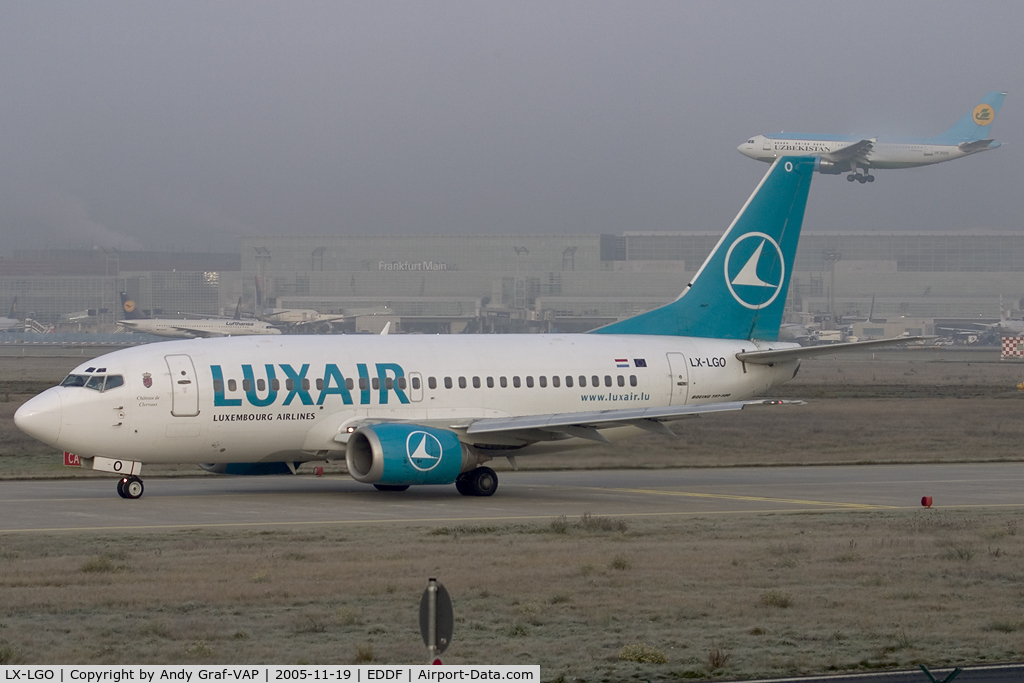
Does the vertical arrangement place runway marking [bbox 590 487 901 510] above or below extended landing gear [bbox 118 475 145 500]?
below

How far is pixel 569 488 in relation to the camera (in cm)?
3356

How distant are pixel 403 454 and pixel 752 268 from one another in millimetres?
13401

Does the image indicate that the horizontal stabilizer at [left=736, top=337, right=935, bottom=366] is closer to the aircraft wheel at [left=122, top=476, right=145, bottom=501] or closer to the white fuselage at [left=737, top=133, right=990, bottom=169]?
the aircraft wheel at [left=122, top=476, right=145, bottom=501]

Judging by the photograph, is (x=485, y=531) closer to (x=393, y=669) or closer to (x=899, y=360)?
(x=393, y=669)

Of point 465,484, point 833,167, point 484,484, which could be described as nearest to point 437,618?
point 484,484

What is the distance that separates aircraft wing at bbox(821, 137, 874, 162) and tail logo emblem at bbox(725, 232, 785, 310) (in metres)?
138

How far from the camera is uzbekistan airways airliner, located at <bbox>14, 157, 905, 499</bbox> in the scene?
1145 inches

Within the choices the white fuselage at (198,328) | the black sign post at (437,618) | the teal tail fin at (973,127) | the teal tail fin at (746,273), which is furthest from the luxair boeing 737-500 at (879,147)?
the black sign post at (437,618)

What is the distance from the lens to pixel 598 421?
30188 mm

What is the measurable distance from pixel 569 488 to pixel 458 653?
2037 cm

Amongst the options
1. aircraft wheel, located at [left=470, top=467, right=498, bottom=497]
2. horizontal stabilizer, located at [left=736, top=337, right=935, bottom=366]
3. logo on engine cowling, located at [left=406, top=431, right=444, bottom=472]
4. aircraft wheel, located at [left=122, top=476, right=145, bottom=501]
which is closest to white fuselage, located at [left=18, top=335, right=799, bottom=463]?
horizontal stabilizer, located at [left=736, top=337, right=935, bottom=366]

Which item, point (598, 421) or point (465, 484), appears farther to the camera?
point (465, 484)

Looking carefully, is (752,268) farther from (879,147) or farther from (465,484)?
(879,147)

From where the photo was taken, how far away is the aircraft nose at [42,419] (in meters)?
28.2
